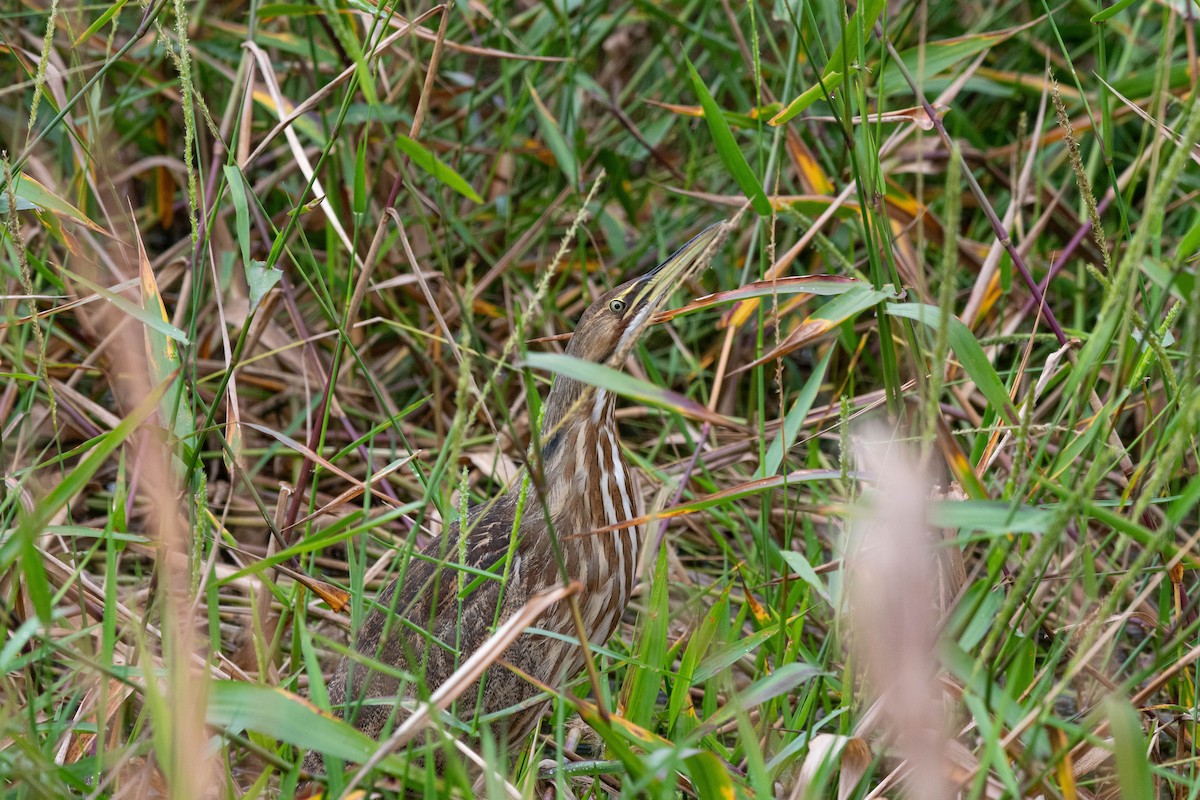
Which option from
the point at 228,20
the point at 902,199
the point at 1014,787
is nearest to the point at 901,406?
the point at 1014,787

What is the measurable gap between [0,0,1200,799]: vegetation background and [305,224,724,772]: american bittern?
84mm

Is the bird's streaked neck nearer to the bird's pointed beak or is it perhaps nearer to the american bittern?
the american bittern

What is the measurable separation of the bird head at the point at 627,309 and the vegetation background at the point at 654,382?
0.41ft

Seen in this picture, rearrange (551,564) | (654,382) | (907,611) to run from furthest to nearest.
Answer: (654,382)
(551,564)
(907,611)

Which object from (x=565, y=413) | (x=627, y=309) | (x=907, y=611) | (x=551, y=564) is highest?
(x=907, y=611)

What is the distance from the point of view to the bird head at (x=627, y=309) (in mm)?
1890

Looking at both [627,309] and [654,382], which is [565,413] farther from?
[654,382]

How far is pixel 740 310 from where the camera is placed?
1.99m

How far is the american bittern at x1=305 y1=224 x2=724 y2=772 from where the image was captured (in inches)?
72.9

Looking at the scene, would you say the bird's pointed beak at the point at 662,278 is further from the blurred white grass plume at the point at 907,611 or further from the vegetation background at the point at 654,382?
the blurred white grass plume at the point at 907,611

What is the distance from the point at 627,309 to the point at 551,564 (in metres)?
0.40

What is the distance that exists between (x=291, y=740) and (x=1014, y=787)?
25.4 inches

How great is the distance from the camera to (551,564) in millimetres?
1868

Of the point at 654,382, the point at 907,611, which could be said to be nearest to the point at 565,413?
the point at 654,382
